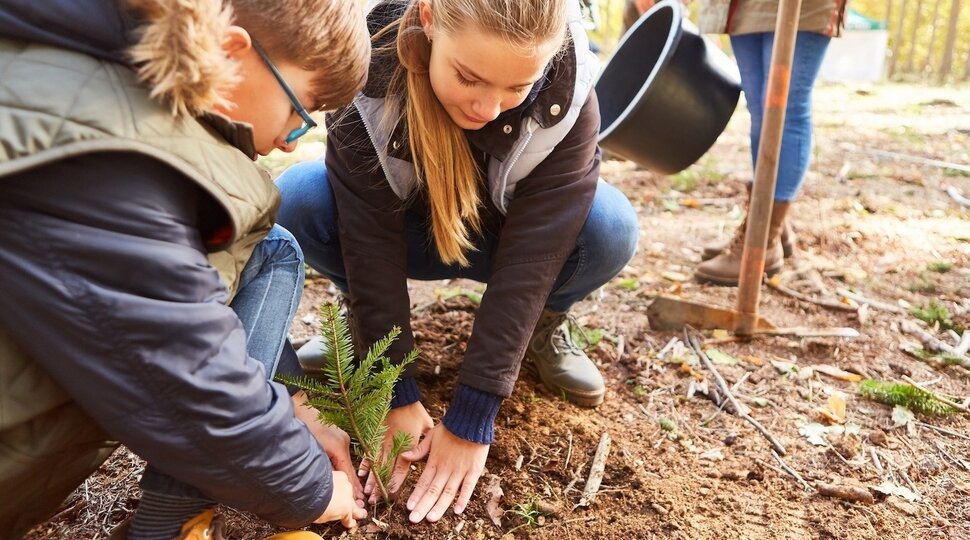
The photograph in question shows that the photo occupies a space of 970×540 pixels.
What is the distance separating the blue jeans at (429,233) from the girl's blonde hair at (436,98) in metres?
0.21

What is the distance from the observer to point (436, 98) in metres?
1.72

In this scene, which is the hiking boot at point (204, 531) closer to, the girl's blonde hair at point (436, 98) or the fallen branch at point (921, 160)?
the girl's blonde hair at point (436, 98)

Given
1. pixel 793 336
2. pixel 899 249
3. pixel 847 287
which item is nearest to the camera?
pixel 793 336

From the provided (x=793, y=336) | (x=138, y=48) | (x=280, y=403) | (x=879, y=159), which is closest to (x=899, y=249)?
(x=793, y=336)

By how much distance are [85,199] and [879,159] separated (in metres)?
6.30

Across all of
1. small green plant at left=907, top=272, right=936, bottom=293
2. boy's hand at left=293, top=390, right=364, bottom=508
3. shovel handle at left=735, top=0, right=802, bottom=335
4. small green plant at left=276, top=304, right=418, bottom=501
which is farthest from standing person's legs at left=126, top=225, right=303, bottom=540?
small green plant at left=907, top=272, right=936, bottom=293

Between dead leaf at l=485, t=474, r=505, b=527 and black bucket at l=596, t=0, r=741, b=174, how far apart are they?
1.40 m

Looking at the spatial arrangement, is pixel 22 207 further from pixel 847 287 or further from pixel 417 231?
pixel 847 287

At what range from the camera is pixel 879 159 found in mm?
5914

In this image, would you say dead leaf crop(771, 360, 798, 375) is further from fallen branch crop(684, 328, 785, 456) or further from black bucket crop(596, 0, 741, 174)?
black bucket crop(596, 0, 741, 174)

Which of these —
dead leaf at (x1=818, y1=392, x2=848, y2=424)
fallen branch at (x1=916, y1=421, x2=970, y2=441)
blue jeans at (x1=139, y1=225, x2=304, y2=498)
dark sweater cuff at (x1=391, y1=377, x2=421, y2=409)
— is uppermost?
blue jeans at (x1=139, y1=225, x2=304, y2=498)

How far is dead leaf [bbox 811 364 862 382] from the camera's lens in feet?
8.04

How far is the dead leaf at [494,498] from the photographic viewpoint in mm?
1737

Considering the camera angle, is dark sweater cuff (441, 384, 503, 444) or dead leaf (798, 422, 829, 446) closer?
dark sweater cuff (441, 384, 503, 444)
